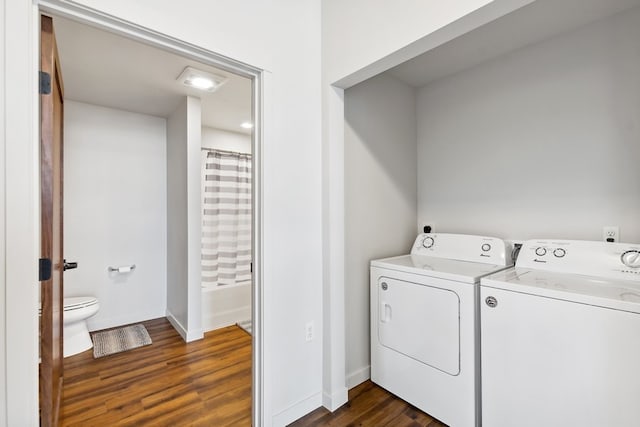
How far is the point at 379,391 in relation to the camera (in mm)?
2080

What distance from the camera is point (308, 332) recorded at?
1.87 metres

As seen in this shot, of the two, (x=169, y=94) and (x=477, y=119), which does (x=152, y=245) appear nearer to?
(x=169, y=94)

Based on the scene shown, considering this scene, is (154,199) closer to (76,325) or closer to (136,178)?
(136,178)

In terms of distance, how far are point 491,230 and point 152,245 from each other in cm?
346

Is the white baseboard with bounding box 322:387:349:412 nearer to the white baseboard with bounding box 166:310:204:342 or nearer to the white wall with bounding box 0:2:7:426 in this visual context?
the white wall with bounding box 0:2:7:426

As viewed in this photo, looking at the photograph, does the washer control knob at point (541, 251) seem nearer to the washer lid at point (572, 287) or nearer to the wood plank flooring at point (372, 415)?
the washer lid at point (572, 287)

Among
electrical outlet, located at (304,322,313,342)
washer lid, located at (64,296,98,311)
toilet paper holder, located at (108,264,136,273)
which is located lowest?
washer lid, located at (64,296,98,311)

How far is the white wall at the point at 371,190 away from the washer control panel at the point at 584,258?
3.00 ft

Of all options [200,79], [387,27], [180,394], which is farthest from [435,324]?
[200,79]

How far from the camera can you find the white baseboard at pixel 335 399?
1877 millimetres

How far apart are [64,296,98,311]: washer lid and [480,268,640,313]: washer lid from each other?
321 centimetres

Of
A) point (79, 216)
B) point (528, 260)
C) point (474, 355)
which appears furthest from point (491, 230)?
point (79, 216)

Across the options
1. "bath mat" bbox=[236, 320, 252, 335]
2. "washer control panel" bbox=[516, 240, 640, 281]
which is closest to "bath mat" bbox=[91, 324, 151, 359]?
"bath mat" bbox=[236, 320, 252, 335]

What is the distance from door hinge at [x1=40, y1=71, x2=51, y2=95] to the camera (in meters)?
1.18
